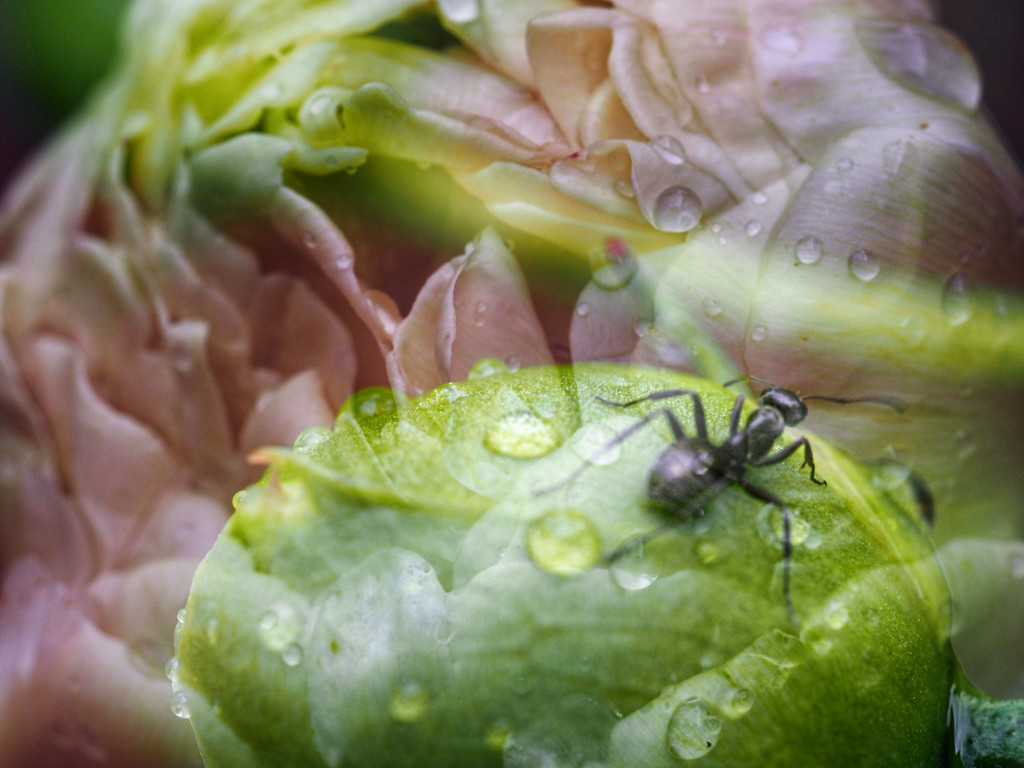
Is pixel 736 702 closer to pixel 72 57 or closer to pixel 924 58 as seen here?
pixel 924 58

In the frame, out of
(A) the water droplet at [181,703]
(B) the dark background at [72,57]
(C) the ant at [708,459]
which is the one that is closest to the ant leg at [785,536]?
(C) the ant at [708,459]

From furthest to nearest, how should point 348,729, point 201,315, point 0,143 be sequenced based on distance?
point 0,143, point 201,315, point 348,729

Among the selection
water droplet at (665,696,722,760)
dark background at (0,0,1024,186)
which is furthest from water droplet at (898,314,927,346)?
dark background at (0,0,1024,186)

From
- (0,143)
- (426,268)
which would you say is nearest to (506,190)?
(426,268)

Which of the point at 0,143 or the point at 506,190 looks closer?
the point at 506,190

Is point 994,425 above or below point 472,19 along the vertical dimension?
below

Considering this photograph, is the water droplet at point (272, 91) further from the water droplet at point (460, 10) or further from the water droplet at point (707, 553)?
the water droplet at point (707, 553)

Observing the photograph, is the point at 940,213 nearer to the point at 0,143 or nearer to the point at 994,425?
the point at 994,425
